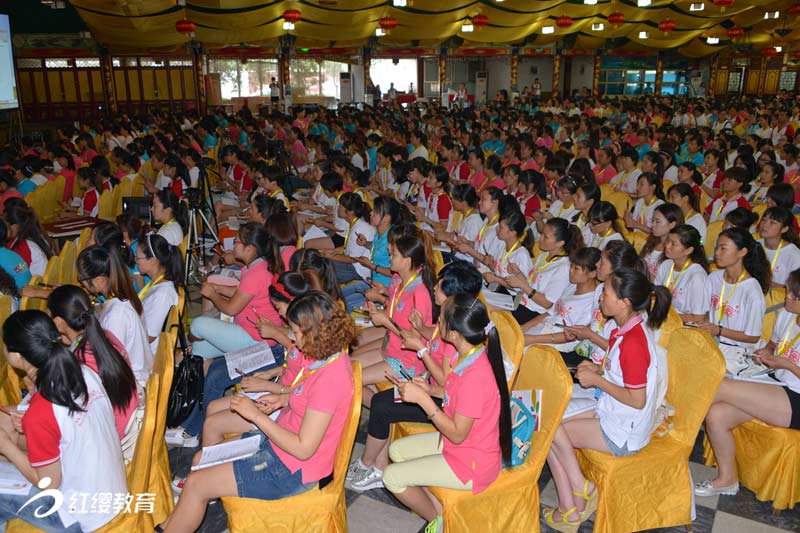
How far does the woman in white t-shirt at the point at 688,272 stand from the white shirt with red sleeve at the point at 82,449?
9.51 ft

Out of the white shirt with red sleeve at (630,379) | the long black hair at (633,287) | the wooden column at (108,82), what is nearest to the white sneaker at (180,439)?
the white shirt with red sleeve at (630,379)

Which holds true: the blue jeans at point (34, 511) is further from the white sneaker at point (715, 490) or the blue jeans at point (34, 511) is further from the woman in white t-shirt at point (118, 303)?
the white sneaker at point (715, 490)

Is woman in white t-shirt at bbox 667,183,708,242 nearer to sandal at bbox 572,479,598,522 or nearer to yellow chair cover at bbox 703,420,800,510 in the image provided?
yellow chair cover at bbox 703,420,800,510

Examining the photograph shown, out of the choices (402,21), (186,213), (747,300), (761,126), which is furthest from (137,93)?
(747,300)

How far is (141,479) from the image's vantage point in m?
2.24

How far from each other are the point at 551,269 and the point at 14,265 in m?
3.33

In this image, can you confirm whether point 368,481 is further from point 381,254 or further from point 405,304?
point 381,254

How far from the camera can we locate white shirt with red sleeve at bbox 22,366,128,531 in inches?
76.1

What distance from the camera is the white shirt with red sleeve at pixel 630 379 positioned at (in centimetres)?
236

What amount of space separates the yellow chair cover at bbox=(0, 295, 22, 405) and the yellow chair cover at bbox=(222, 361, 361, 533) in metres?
1.62

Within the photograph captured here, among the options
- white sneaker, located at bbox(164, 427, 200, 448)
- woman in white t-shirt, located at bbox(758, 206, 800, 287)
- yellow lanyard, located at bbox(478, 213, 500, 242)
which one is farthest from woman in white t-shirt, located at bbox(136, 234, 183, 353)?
woman in white t-shirt, located at bbox(758, 206, 800, 287)

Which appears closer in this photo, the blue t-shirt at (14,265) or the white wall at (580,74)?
the blue t-shirt at (14,265)

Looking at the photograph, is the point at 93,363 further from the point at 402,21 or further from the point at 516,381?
the point at 402,21

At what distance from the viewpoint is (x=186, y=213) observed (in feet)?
18.5
